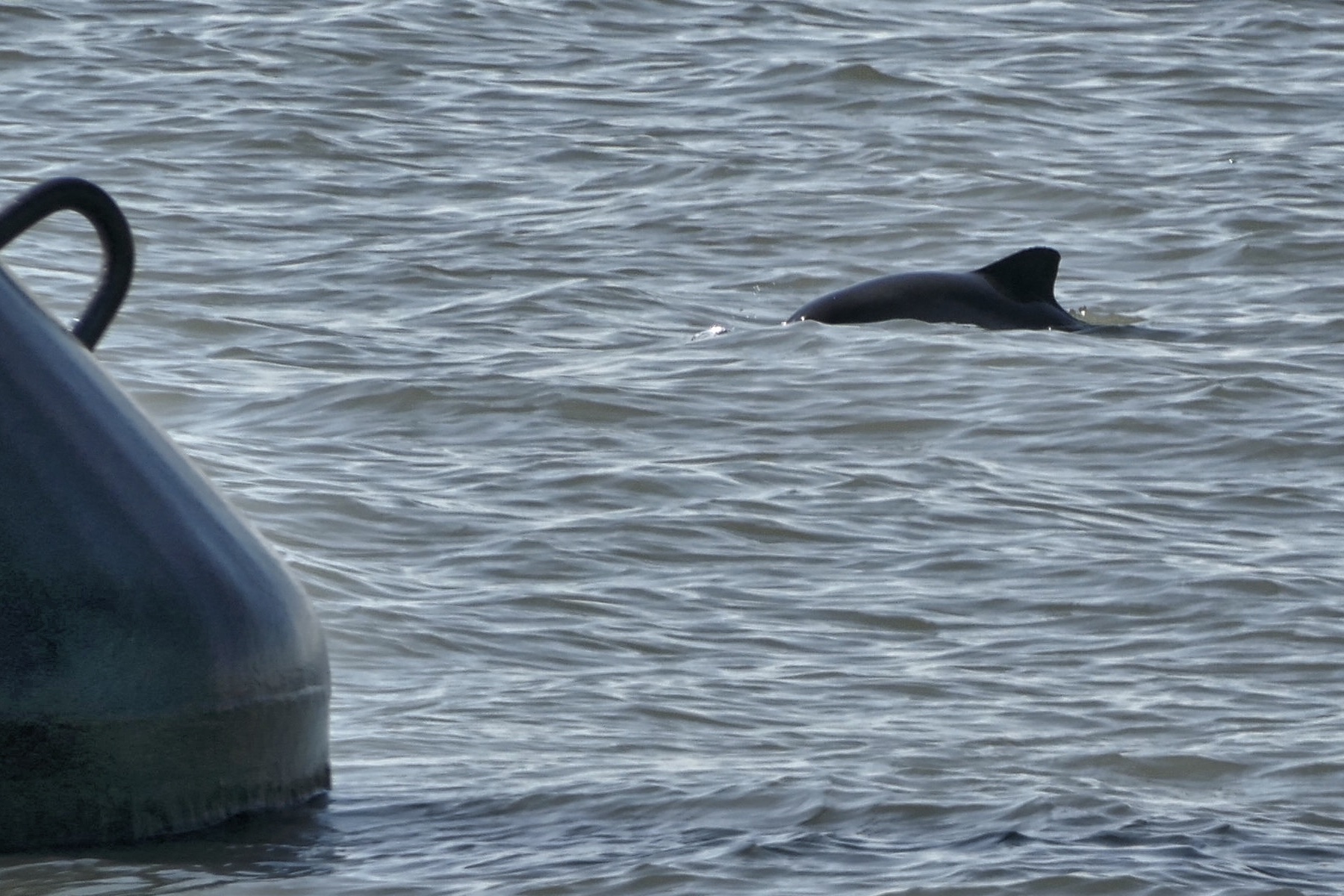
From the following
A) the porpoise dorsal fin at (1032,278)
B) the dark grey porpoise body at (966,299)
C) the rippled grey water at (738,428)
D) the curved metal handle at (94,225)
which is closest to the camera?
the curved metal handle at (94,225)

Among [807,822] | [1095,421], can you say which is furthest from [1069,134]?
[807,822]

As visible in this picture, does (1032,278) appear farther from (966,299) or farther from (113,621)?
(113,621)

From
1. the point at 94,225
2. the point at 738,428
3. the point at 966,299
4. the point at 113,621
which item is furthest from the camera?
the point at 966,299

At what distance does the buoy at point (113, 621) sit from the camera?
4.82m

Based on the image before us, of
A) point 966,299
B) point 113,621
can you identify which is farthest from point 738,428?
point 113,621

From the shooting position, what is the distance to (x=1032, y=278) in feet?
38.6

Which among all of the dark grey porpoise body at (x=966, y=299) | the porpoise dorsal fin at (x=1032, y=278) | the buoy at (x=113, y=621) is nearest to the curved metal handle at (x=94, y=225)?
the buoy at (x=113, y=621)

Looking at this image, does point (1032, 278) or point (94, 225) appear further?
point (1032, 278)

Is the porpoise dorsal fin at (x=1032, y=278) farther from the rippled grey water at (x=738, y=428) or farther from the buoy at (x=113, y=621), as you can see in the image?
the buoy at (x=113, y=621)

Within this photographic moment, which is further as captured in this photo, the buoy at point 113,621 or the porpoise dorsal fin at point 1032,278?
the porpoise dorsal fin at point 1032,278

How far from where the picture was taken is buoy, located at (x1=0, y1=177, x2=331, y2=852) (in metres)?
4.82

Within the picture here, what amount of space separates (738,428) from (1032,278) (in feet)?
8.35

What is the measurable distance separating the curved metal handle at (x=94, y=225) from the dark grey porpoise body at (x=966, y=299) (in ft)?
21.1

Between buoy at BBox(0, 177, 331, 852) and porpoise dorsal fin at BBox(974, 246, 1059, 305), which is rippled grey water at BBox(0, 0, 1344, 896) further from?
porpoise dorsal fin at BBox(974, 246, 1059, 305)
